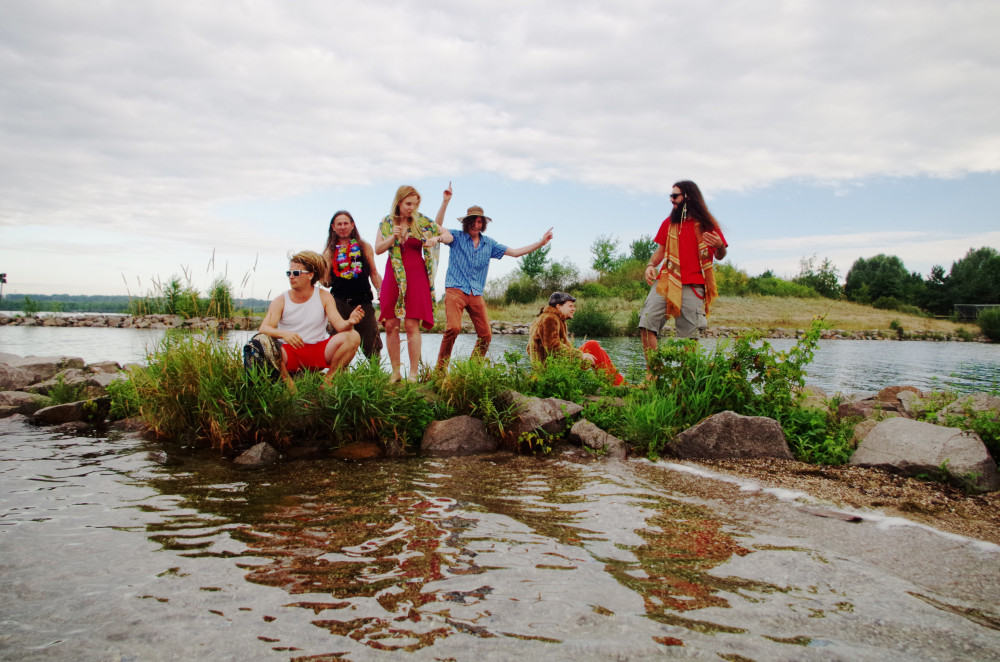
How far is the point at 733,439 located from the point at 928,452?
1.33 metres

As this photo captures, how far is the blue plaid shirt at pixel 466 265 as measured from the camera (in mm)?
7262

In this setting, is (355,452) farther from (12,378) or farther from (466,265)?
(12,378)

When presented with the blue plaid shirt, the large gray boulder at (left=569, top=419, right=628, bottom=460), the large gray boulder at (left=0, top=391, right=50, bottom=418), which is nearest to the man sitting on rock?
the blue plaid shirt

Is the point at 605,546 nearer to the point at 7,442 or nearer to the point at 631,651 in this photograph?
the point at 631,651

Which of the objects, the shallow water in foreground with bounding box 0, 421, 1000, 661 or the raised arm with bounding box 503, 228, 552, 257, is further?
the raised arm with bounding box 503, 228, 552, 257

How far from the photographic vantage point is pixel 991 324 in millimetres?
33375

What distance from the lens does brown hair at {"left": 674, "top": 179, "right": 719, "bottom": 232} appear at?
6715mm

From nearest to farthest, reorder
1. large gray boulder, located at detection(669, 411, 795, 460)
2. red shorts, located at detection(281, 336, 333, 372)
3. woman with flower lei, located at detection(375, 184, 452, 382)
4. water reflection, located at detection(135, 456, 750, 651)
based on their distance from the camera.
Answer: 1. water reflection, located at detection(135, 456, 750, 651)
2. large gray boulder, located at detection(669, 411, 795, 460)
3. red shorts, located at detection(281, 336, 333, 372)
4. woman with flower lei, located at detection(375, 184, 452, 382)

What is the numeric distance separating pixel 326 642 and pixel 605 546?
4.91 feet

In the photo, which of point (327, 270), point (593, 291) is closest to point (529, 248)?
point (327, 270)

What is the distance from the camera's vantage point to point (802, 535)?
326 cm

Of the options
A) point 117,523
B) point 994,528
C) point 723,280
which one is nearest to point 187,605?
point 117,523

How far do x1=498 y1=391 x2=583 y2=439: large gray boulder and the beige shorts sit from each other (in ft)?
5.29

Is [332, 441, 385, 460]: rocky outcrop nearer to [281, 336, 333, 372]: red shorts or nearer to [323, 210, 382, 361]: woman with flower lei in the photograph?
[281, 336, 333, 372]: red shorts
